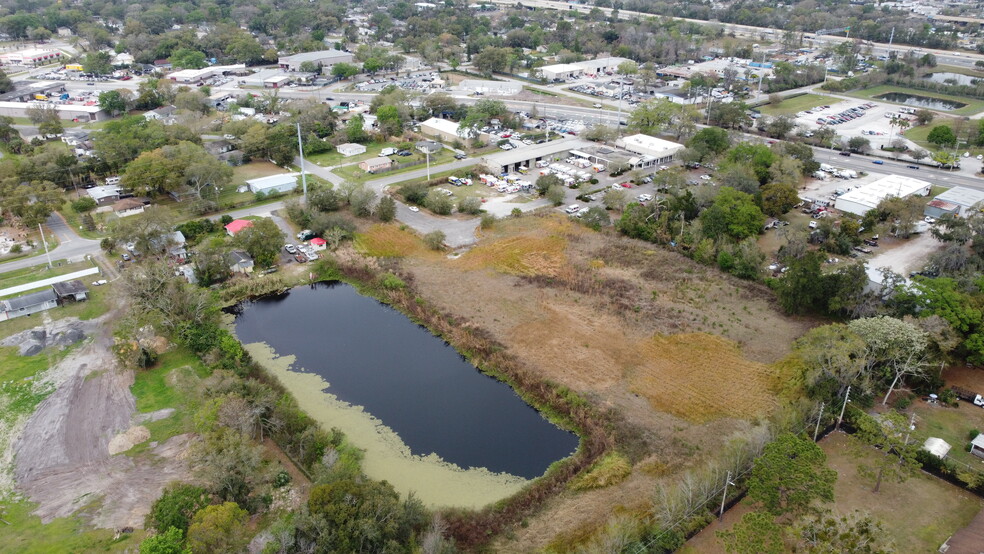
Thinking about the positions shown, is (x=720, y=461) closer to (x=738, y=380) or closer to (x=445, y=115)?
(x=738, y=380)

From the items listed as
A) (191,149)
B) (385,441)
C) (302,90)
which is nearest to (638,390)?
(385,441)

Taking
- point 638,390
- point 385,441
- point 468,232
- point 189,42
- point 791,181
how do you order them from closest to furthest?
point 385,441 < point 638,390 < point 468,232 < point 791,181 < point 189,42

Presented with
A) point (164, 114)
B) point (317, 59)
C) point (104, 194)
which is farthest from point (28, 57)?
point (104, 194)

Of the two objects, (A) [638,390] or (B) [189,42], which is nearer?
(A) [638,390]

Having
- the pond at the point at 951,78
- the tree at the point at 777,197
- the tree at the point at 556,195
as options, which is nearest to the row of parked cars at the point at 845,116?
the pond at the point at 951,78

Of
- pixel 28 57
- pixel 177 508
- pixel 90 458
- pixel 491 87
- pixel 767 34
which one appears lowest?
pixel 90 458

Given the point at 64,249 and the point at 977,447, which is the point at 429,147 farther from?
the point at 977,447
